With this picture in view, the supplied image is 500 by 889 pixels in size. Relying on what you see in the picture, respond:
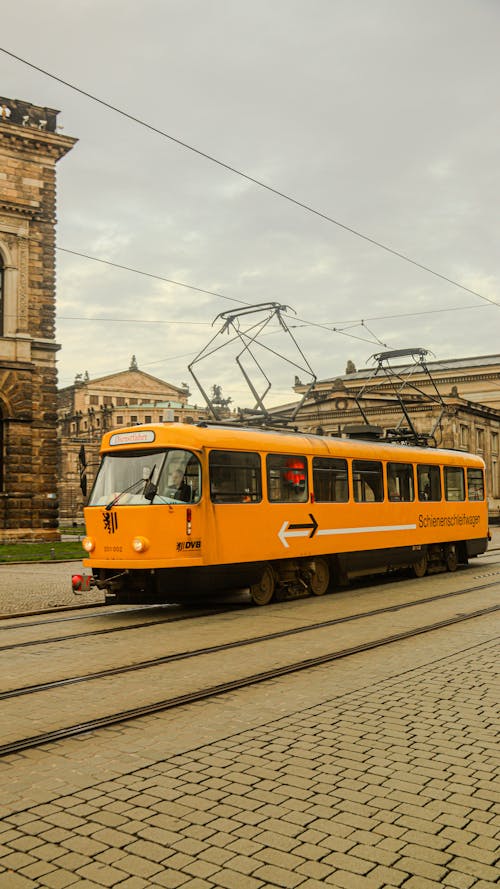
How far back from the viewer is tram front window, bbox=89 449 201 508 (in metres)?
13.0

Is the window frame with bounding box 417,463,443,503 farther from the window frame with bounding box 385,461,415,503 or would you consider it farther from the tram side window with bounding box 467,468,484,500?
the tram side window with bounding box 467,468,484,500

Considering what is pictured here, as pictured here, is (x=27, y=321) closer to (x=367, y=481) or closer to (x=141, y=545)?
(x=367, y=481)

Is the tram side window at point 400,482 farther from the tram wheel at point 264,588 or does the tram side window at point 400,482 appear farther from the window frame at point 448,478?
the tram wheel at point 264,588

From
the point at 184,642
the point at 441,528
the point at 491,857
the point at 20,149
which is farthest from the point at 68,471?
the point at 491,857

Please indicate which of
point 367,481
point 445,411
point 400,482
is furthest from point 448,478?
point 445,411

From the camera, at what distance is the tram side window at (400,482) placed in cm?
1856

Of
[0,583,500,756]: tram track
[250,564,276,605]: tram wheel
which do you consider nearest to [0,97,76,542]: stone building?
[250,564,276,605]: tram wheel

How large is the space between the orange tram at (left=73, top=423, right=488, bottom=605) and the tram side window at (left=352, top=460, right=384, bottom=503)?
0.08 feet

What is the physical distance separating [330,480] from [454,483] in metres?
6.62

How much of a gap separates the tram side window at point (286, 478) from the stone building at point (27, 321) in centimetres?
1952

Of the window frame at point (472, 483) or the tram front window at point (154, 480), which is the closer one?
the tram front window at point (154, 480)

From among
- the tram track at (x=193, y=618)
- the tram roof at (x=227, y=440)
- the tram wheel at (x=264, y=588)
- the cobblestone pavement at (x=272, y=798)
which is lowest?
the cobblestone pavement at (x=272, y=798)

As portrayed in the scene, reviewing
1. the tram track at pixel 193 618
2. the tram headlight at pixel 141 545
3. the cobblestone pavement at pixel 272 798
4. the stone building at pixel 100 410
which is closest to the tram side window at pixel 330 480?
the tram track at pixel 193 618

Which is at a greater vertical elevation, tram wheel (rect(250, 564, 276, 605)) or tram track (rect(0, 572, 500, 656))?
tram wheel (rect(250, 564, 276, 605))
